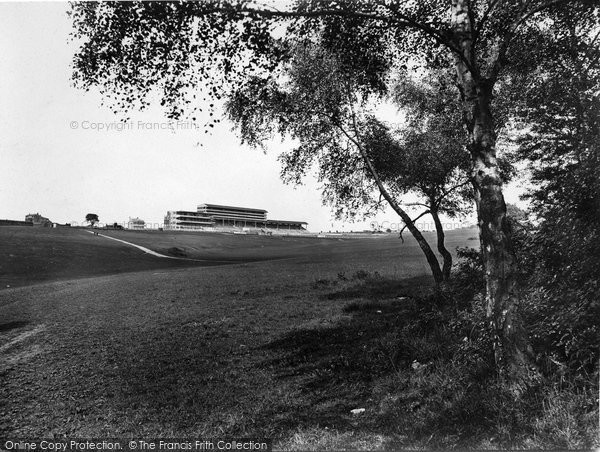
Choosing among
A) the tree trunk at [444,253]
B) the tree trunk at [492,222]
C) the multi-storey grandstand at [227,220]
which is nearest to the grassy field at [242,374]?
the tree trunk at [492,222]

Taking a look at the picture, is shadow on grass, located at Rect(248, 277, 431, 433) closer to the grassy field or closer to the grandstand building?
the grassy field

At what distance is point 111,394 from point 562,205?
37.1 feet

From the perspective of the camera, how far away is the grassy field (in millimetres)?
6648

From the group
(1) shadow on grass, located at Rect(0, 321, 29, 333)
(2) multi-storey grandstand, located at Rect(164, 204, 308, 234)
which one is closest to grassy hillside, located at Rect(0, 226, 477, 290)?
(1) shadow on grass, located at Rect(0, 321, 29, 333)

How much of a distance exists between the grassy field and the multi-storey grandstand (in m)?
118

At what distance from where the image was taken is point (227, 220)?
150m

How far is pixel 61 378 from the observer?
1088 cm

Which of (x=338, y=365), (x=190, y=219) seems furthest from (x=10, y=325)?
(x=190, y=219)

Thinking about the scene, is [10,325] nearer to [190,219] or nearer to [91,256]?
[91,256]

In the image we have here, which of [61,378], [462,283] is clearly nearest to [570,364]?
[462,283]

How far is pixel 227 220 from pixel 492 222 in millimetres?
146058

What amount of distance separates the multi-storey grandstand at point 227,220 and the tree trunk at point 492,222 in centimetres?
12998

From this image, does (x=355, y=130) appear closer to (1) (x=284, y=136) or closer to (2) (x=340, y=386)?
(1) (x=284, y=136)

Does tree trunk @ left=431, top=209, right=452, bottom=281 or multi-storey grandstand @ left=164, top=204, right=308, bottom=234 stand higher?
multi-storey grandstand @ left=164, top=204, right=308, bottom=234
